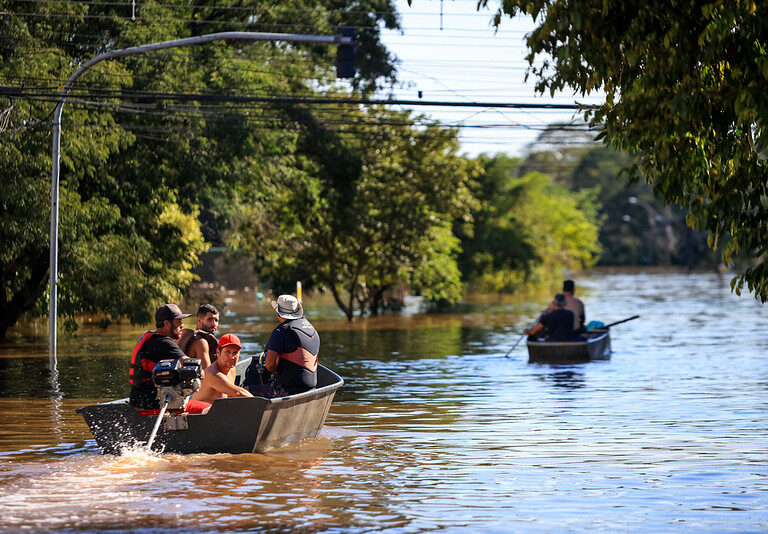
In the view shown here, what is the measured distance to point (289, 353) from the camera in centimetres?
1384

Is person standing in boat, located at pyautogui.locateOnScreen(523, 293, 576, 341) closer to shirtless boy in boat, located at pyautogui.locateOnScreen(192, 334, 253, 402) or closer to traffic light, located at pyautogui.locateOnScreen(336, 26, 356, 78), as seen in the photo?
traffic light, located at pyautogui.locateOnScreen(336, 26, 356, 78)

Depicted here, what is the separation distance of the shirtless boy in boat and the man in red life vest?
50cm

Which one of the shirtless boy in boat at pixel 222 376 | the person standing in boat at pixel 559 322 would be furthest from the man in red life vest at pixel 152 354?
the person standing in boat at pixel 559 322

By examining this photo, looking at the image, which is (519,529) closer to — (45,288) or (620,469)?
(620,469)

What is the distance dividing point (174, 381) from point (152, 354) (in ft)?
1.78

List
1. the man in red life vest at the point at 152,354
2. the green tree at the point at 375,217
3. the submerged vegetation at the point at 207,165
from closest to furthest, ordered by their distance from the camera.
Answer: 1. the man in red life vest at the point at 152,354
2. the submerged vegetation at the point at 207,165
3. the green tree at the point at 375,217

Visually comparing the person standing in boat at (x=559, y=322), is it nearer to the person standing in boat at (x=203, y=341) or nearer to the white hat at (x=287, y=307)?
the white hat at (x=287, y=307)

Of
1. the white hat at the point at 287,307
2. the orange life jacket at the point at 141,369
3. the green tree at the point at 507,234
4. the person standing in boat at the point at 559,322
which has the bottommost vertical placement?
the person standing in boat at the point at 559,322

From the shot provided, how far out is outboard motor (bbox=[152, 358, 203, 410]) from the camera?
12023 mm

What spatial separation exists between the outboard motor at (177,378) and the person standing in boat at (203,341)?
1.01 m

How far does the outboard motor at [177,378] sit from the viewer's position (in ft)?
39.4

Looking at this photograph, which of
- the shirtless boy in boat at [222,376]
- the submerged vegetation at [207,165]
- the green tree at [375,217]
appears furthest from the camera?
the green tree at [375,217]

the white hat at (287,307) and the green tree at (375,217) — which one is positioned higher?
the green tree at (375,217)

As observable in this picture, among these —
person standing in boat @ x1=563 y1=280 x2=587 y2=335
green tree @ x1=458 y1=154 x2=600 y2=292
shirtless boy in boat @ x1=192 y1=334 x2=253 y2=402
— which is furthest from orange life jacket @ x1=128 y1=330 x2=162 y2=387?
green tree @ x1=458 y1=154 x2=600 y2=292
